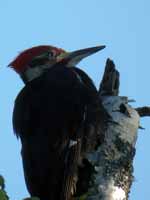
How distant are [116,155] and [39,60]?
1855 millimetres

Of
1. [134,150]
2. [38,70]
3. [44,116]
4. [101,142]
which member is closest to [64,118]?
[44,116]

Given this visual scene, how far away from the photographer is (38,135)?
400 centimetres

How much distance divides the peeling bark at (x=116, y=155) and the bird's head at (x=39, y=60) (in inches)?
37.6

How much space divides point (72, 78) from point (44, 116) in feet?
1.74

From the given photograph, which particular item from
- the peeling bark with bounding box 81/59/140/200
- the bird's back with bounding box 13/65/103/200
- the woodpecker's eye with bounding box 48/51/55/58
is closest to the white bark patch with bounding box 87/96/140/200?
the peeling bark with bounding box 81/59/140/200

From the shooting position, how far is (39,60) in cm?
500

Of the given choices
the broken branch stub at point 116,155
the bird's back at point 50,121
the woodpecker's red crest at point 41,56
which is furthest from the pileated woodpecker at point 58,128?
the woodpecker's red crest at point 41,56

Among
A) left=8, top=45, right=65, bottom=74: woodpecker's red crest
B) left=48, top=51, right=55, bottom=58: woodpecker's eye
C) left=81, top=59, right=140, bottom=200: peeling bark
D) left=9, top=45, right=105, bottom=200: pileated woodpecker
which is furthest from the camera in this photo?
left=48, top=51, right=55, bottom=58: woodpecker's eye

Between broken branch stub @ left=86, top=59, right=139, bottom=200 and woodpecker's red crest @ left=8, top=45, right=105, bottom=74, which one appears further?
woodpecker's red crest @ left=8, top=45, right=105, bottom=74

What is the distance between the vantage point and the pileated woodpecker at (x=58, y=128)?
365 centimetres

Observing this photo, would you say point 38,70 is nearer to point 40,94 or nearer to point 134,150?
point 40,94

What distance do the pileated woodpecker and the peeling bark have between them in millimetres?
A: 138

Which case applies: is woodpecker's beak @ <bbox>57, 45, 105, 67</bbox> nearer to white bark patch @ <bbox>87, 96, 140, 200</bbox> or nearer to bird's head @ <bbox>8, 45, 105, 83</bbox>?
bird's head @ <bbox>8, 45, 105, 83</bbox>

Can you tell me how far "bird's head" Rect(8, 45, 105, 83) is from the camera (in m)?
4.97
